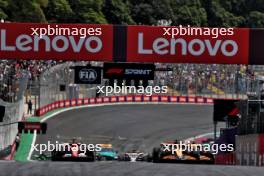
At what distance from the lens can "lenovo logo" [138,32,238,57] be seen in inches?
912

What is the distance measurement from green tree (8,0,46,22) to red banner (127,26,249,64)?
1734 inches

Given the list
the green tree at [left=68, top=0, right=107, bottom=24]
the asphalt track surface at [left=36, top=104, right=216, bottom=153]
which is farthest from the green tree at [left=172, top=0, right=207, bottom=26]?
the asphalt track surface at [left=36, top=104, right=216, bottom=153]

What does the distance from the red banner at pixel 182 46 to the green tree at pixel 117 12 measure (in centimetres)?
5911

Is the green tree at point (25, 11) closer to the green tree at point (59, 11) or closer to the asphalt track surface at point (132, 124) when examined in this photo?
the green tree at point (59, 11)

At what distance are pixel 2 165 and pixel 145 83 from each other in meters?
6.81

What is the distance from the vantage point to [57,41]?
23141 millimetres

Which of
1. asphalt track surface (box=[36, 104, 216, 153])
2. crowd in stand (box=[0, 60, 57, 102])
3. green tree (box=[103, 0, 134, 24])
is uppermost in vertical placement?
green tree (box=[103, 0, 134, 24])

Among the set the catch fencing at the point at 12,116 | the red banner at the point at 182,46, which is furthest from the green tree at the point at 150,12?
the red banner at the point at 182,46

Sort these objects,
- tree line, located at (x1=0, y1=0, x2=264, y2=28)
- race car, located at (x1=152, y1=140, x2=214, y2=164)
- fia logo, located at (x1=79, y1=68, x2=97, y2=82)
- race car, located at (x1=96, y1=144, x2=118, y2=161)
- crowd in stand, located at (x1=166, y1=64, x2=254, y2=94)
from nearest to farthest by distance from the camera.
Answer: fia logo, located at (x1=79, y1=68, x2=97, y2=82), race car, located at (x1=152, y1=140, x2=214, y2=164), race car, located at (x1=96, y1=144, x2=118, y2=161), crowd in stand, located at (x1=166, y1=64, x2=254, y2=94), tree line, located at (x1=0, y1=0, x2=264, y2=28)

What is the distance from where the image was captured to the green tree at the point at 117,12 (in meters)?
83.0

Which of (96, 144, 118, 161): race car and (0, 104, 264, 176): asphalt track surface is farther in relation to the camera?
(0, 104, 264, 176): asphalt track surface

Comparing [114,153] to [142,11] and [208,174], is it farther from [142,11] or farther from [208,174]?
[142,11]

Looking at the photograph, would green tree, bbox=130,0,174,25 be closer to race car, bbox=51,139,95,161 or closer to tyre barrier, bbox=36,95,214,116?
tyre barrier, bbox=36,95,214,116

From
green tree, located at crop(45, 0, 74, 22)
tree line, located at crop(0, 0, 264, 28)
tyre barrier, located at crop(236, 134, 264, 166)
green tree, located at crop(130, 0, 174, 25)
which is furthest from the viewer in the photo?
green tree, located at crop(130, 0, 174, 25)
